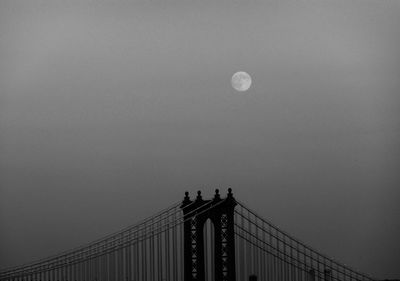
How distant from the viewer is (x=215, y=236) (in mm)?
17031

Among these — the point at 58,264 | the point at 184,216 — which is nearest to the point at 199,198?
the point at 184,216

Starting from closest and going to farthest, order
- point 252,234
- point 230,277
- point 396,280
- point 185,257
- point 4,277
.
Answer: point 230,277
point 185,257
point 4,277
point 252,234
point 396,280

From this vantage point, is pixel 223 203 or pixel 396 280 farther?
pixel 396 280

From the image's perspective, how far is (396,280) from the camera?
25016 mm

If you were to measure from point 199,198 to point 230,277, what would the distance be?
8.36 ft

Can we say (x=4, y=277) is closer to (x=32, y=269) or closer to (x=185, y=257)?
(x=32, y=269)

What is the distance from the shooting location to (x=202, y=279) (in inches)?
674

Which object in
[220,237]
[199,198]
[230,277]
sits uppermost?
[199,198]

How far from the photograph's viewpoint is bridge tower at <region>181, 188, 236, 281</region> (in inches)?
663

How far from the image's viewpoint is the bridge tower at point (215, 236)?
16844mm

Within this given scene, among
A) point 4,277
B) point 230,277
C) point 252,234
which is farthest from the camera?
point 252,234

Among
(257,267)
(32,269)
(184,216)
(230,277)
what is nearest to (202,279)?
(230,277)

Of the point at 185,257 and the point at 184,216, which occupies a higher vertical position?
the point at 184,216

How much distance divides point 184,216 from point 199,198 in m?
0.71
